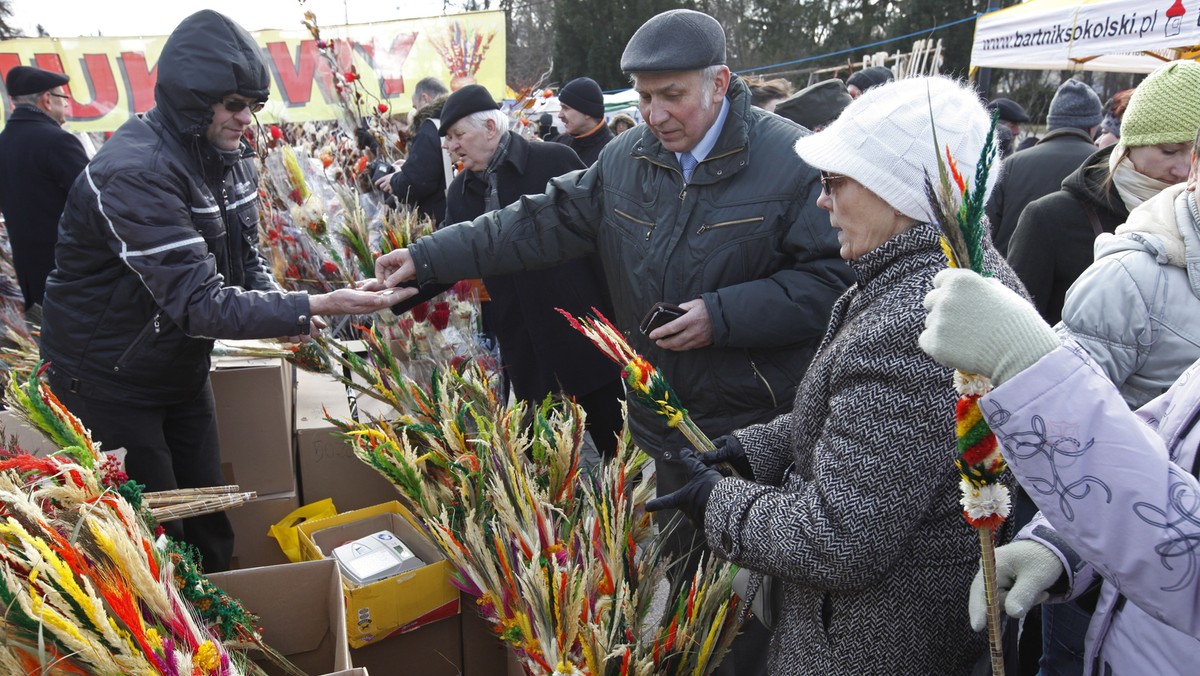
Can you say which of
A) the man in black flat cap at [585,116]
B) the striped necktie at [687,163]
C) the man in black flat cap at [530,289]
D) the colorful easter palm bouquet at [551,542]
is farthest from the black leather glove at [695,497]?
the man in black flat cap at [585,116]

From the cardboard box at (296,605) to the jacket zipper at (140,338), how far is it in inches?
37.7

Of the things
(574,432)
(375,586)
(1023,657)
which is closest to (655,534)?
(574,432)

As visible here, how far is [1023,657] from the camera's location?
1.71 m

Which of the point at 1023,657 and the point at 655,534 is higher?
the point at 1023,657

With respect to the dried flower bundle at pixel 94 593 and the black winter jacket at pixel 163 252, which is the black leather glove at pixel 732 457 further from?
the black winter jacket at pixel 163 252

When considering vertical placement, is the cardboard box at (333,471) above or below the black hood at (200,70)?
below

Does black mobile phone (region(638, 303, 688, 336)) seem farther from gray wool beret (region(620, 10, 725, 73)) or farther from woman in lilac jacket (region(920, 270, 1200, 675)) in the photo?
woman in lilac jacket (region(920, 270, 1200, 675))

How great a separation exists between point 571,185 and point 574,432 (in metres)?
0.81

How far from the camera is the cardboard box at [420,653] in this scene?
6.81 feet

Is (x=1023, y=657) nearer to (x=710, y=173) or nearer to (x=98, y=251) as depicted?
(x=710, y=173)

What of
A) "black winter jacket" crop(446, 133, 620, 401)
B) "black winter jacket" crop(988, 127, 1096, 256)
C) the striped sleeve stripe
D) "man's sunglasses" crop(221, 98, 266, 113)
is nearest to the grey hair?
"black winter jacket" crop(446, 133, 620, 401)

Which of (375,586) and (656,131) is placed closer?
(375,586)

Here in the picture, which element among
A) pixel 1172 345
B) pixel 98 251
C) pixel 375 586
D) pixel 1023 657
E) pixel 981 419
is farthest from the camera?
pixel 98 251

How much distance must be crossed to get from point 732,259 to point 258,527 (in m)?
2.00
